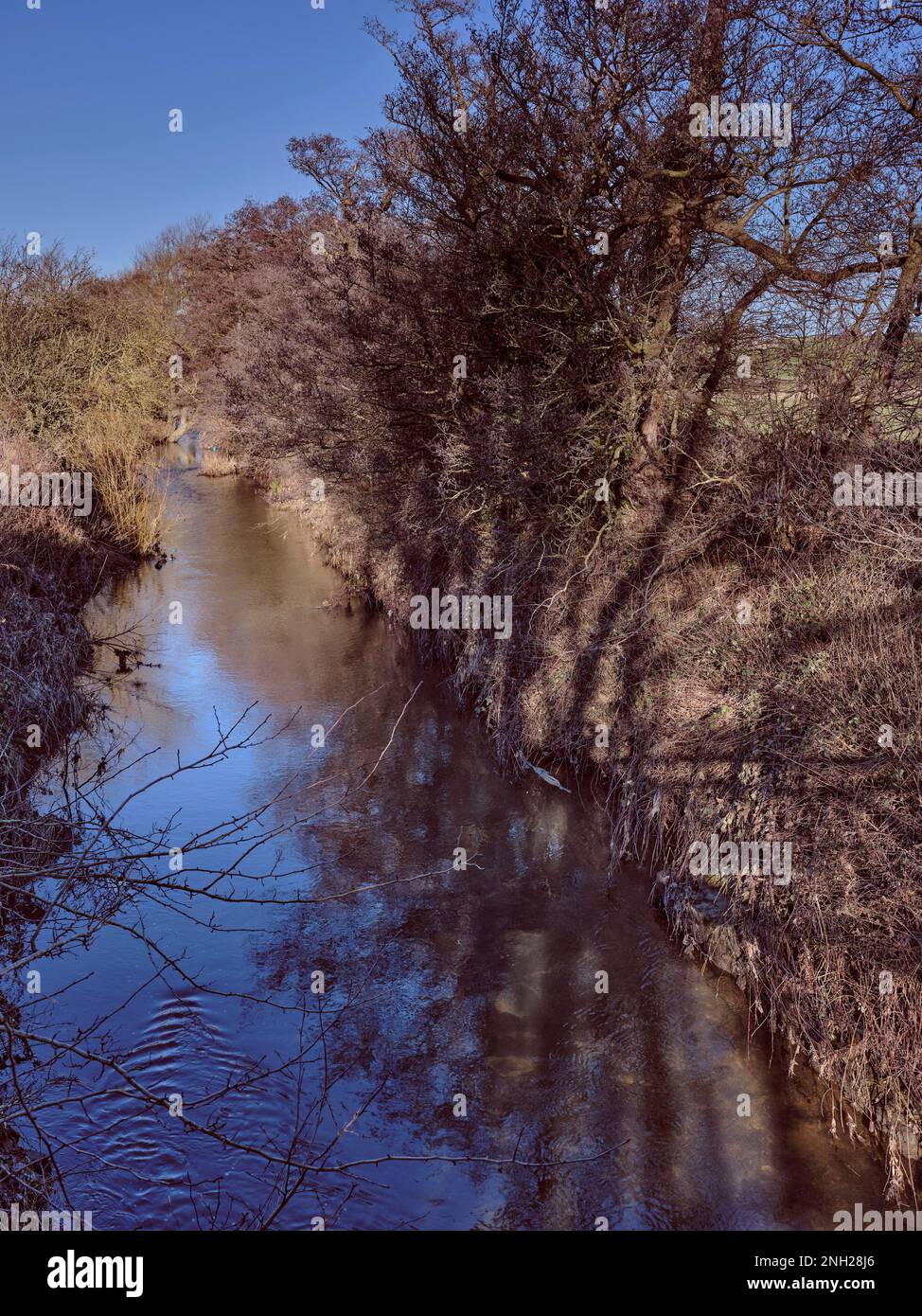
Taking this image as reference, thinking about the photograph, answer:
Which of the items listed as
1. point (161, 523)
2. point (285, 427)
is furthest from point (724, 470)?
point (161, 523)

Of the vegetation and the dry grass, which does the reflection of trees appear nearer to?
the vegetation

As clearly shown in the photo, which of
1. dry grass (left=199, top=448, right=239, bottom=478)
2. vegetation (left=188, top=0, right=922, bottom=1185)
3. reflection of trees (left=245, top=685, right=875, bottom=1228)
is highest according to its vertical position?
dry grass (left=199, top=448, right=239, bottom=478)

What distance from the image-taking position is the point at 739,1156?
18.2 feet

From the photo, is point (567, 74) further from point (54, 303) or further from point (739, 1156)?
point (54, 303)

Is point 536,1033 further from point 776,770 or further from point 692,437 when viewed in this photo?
point 692,437

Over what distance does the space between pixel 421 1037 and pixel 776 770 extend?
302 centimetres

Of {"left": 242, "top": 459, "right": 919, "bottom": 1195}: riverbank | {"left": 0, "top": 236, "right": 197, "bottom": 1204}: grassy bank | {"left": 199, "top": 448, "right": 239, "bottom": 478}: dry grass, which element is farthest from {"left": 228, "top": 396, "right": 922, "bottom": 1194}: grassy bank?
{"left": 199, "top": 448, "right": 239, "bottom": 478}: dry grass

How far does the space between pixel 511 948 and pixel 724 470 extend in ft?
16.8

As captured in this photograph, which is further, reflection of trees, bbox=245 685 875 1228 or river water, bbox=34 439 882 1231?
reflection of trees, bbox=245 685 875 1228

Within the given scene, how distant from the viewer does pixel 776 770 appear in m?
7.10

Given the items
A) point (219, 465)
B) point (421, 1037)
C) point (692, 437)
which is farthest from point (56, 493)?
point (219, 465)

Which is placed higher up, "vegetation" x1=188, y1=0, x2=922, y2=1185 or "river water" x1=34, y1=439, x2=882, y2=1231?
"vegetation" x1=188, y1=0, x2=922, y2=1185

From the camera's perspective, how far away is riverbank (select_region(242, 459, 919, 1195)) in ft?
18.4

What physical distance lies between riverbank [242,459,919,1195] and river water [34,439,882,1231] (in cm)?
34
